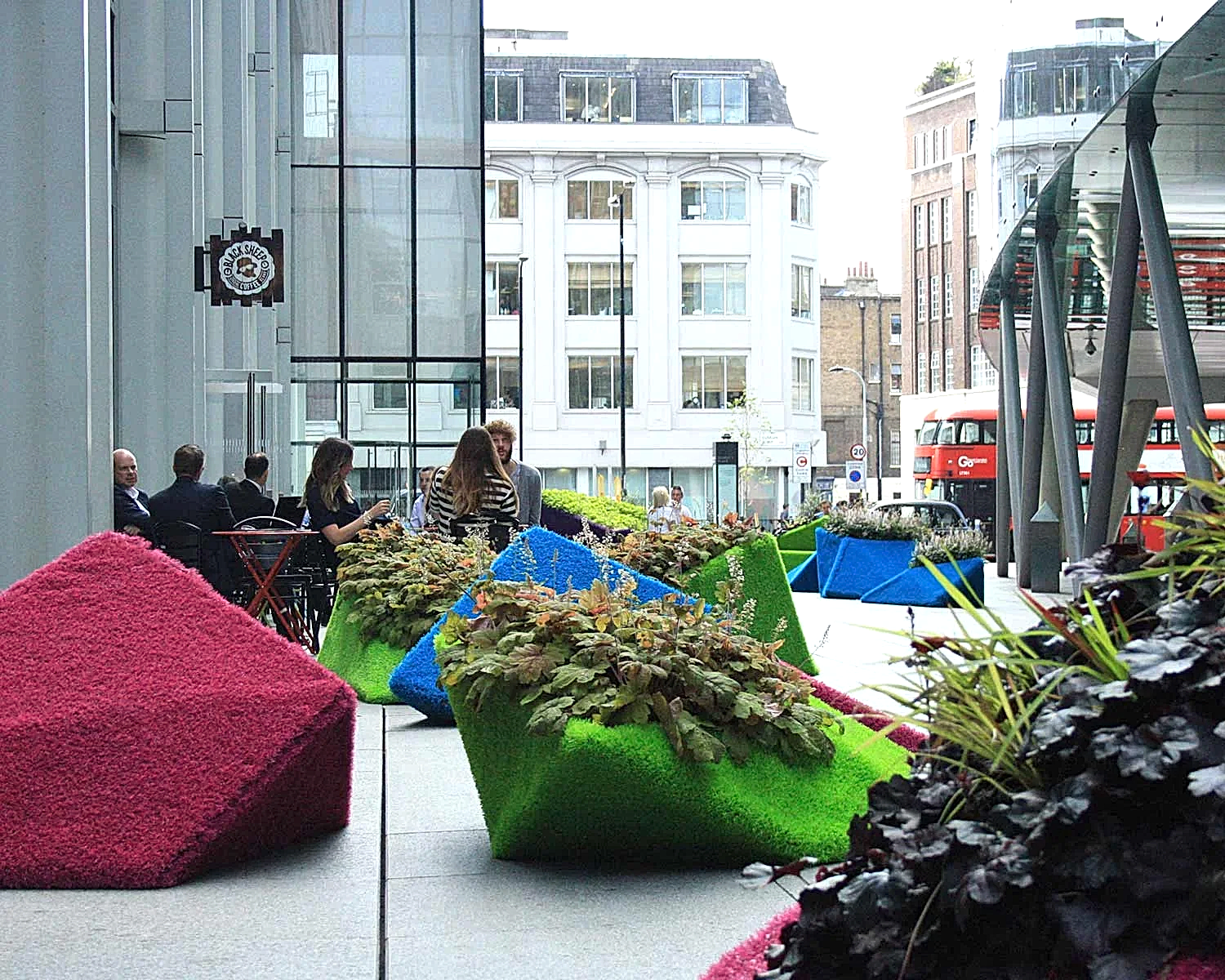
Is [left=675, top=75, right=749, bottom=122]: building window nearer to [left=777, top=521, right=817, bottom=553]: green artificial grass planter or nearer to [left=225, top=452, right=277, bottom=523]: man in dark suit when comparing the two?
[left=777, top=521, right=817, bottom=553]: green artificial grass planter

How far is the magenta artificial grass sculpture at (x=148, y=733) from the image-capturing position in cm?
521

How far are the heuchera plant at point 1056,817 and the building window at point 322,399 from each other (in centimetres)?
2394

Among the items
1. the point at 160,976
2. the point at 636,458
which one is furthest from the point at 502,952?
the point at 636,458

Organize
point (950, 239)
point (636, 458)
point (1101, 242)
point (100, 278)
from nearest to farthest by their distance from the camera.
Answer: point (100, 278) < point (1101, 242) < point (636, 458) < point (950, 239)

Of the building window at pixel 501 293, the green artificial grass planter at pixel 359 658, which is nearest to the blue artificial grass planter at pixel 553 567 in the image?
the green artificial grass planter at pixel 359 658

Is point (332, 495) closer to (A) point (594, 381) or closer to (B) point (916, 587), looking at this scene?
(B) point (916, 587)

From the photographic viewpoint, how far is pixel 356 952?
14.5ft

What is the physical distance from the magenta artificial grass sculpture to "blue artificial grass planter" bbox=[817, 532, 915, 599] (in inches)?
744

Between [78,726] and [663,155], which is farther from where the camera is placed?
[663,155]

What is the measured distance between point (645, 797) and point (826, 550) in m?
20.7

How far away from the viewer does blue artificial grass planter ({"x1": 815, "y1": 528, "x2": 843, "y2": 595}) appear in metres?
25.3

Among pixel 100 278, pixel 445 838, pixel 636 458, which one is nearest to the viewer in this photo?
pixel 445 838

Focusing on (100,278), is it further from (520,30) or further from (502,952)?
(520,30)

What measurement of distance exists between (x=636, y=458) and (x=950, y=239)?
31.6 meters
